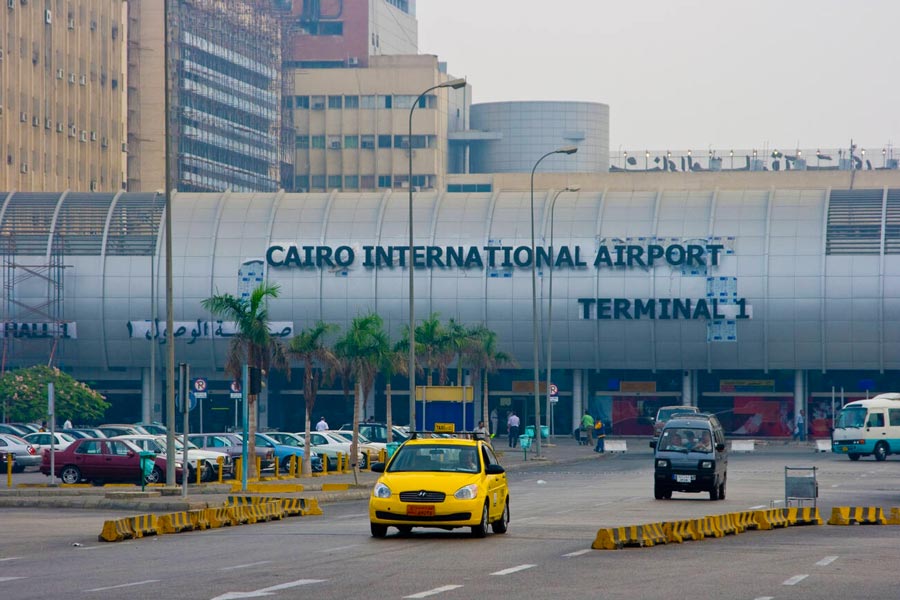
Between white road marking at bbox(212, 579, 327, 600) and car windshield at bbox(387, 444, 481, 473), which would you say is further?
car windshield at bbox(387, 444, 481, 473)

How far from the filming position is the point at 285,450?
53438 millimetres

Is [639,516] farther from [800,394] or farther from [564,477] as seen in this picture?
[800,394]

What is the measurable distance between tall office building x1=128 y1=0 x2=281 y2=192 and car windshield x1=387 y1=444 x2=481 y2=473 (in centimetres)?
10735

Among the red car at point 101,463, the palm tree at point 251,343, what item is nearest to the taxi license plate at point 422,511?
the red car at point 101,463

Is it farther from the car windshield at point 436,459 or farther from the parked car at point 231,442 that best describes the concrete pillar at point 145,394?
the car windshield at point 436,459

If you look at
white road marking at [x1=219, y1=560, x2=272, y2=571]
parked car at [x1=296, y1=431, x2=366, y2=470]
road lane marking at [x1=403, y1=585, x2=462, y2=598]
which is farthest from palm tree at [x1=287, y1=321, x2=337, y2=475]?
road lane marking at [x1=403, y1=585, x2=462, y2=598]

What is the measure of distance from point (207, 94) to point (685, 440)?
109 metres

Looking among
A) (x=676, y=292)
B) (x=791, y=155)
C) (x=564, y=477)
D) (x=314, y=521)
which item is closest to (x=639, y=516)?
(x=314, y=521)

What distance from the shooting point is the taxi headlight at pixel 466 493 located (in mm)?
23458

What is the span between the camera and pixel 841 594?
54.6 feet

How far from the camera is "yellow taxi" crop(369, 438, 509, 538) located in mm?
23359

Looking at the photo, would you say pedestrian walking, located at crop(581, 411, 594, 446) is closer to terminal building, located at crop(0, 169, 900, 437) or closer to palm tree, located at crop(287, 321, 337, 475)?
terminal building, located at crop(0, 169, 900, 437)

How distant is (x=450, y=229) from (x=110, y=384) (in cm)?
2173

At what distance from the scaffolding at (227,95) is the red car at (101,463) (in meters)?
92.5
